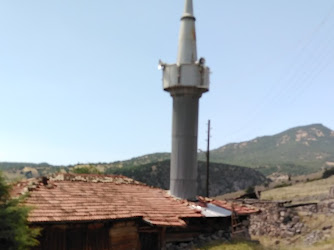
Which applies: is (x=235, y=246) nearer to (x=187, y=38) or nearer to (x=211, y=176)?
(x=187, y=38)

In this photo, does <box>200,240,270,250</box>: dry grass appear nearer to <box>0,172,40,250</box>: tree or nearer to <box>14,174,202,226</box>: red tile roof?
<box>14,174,202,226</box>: red tile roof

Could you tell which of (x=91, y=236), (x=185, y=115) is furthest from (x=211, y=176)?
(x=91, y=236)

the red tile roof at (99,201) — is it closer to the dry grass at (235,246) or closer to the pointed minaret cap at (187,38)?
the dry grass at (235,246)

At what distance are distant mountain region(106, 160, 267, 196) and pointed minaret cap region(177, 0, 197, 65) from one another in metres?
40.3

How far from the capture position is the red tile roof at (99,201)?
1234 centimetres

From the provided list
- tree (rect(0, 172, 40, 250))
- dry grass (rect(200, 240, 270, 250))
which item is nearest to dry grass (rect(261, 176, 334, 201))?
dry grass (rect(200, 240, 270, 250))

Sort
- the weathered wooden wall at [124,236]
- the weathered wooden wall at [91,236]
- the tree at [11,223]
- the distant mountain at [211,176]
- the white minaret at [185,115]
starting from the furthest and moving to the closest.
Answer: the distant mountain at [211,176]
the white minaret at [185,115]
the weathered wooden wall at [124,236]
the weathered wooden wall at [91,236]
the tree at [11,223]

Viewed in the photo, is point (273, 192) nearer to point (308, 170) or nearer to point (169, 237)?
point (169, 237)

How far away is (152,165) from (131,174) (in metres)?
5.20

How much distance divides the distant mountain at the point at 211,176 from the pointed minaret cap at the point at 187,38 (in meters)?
40.3

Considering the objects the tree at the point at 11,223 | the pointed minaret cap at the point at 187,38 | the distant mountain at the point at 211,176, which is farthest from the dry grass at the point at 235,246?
the distant mountain at the point at 211,176

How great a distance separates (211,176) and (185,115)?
4963cm

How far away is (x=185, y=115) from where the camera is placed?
1784 centimetres

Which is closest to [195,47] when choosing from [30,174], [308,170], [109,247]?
[109,247]
